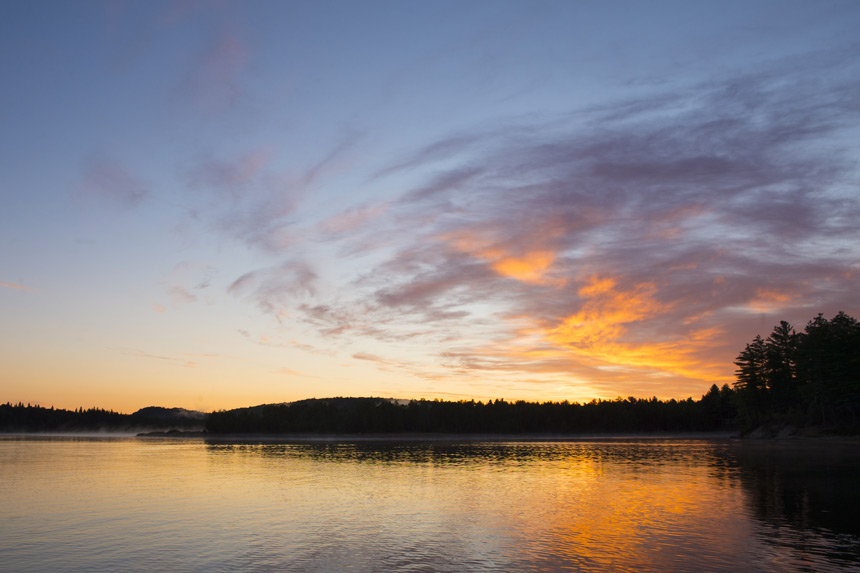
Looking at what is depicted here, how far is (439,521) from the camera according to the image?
4066 centimetres

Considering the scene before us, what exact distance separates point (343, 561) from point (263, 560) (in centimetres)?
407

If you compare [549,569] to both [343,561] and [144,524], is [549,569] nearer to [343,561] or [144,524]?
[343,561]

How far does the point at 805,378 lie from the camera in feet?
479

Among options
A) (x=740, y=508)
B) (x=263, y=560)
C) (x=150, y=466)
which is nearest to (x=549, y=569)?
(x=263, y=560)

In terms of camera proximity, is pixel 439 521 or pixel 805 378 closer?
pixel 439 521

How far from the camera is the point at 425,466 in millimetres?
89250

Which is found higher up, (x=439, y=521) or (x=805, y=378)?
(x=805, y=378)

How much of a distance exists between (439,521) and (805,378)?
458 feet

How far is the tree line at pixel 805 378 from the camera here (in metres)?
128

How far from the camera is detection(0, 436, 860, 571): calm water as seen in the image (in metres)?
29.3

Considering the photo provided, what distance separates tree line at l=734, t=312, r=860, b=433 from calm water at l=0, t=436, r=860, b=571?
213 ft

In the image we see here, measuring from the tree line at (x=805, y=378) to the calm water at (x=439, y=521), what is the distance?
64.8 metres

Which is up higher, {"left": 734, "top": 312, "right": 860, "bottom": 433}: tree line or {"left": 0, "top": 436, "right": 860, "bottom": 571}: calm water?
{"left": 734, "top": 312, "right": 860, "bottom": 433}: tree line

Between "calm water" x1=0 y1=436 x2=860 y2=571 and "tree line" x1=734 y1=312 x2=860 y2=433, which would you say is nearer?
"calm water" x1=0 y1=436 x2=860 y2=571
